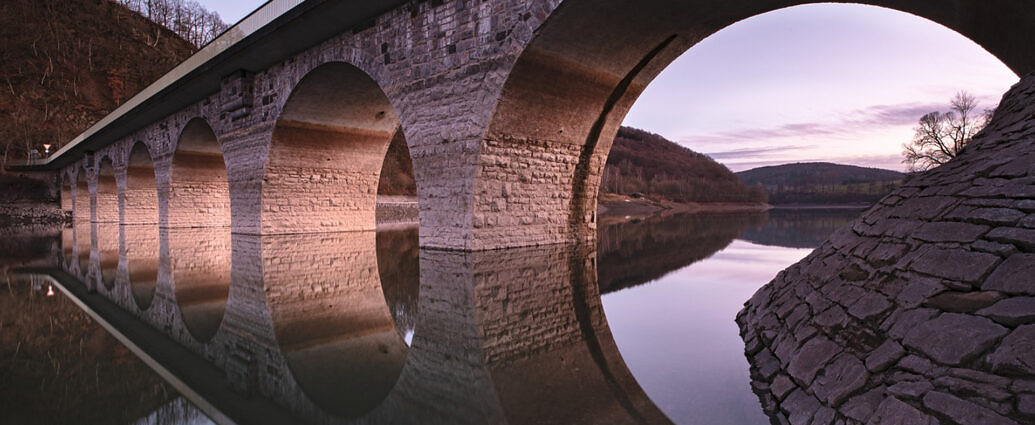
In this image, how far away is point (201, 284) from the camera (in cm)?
673

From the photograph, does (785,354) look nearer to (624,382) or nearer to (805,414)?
(805,414)

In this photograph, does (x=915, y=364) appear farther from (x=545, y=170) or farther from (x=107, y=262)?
(x=107, y=262)

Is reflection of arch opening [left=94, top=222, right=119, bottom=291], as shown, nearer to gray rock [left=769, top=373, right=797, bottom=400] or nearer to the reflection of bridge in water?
the reflection of bridge in water

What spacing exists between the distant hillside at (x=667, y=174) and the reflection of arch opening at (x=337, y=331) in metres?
40.0

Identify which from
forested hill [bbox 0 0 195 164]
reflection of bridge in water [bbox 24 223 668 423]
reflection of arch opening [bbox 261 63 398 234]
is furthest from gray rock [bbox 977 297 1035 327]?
forested hill [bbox 0 0 195 164]

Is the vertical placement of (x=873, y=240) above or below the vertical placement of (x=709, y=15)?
below

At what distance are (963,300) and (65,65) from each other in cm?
5981

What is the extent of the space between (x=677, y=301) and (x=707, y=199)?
5132cm

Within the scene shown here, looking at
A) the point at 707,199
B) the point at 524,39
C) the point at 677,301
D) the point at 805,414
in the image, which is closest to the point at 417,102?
the point at 524,39

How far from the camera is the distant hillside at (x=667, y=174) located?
53406 mm

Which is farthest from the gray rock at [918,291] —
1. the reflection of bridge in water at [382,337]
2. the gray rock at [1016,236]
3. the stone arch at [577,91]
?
the stone arch at [577,91]

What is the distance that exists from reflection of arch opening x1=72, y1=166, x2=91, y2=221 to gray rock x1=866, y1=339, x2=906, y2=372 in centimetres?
3848

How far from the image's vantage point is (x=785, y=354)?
2777mm

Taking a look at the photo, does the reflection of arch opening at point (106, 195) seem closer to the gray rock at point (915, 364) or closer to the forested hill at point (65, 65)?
the forested hill at point (65, 65)
